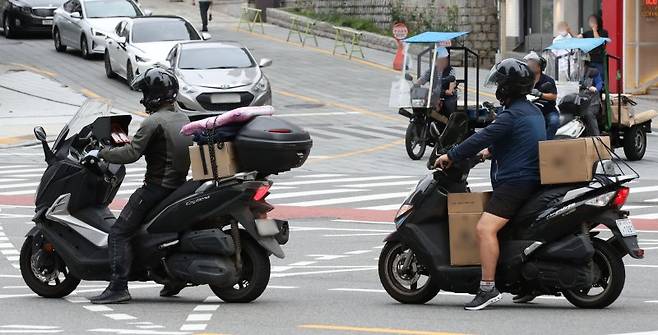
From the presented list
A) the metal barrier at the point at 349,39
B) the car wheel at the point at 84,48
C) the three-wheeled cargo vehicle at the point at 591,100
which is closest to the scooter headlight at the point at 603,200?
the three-wheeled cargo vehicle at the point at 591,100

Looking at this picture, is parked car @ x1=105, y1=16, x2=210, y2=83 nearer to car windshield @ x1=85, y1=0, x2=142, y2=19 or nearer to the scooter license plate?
car windshield @ x1=85, y1=0, x2=142, y2=19

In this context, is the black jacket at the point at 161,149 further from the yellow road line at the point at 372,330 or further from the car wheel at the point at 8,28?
the car wheel at the point at 8,28

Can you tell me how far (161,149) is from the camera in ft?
38.1

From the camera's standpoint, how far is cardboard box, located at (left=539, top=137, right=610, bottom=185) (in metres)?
10.7

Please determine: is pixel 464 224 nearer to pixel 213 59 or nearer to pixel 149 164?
pixel 149 164

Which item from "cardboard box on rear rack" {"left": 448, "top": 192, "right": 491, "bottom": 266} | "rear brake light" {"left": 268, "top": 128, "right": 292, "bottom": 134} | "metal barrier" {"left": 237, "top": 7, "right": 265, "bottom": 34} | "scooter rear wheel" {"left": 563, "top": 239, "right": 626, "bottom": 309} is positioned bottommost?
"metal barrier" {"left": 237, "top": 7, "right": 265, "bottom": 34}

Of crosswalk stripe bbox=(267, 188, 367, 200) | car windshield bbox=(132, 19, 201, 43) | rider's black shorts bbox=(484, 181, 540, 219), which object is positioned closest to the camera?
rider's black shorts bbox=(484, 181, 540, 219)

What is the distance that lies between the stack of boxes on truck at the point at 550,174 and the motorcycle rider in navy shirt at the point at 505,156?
0.13 metres

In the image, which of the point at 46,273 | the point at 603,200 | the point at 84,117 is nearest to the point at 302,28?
the point at 84,117

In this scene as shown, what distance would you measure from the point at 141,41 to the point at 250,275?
78.7 ft

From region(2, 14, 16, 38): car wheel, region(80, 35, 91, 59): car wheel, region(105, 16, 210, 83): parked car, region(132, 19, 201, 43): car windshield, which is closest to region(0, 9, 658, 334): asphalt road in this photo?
region(105, 16, 210, 83): parked car

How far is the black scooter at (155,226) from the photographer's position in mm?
11320

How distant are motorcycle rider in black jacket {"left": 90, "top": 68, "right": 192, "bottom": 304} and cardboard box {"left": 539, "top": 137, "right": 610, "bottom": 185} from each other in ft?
8.41

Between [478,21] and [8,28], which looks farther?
[8,28]
